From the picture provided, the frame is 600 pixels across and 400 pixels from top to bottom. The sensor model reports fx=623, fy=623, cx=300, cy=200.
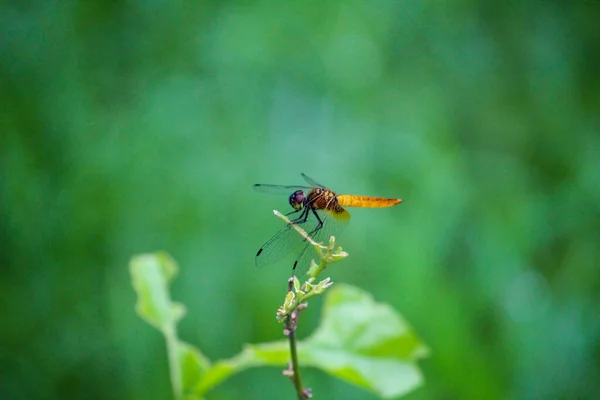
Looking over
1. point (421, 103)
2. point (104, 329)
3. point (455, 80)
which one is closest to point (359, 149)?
point (421, 103)

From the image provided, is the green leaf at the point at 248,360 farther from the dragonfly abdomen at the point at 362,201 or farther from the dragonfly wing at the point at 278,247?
the dragonfly abdomen at the point at 362,201

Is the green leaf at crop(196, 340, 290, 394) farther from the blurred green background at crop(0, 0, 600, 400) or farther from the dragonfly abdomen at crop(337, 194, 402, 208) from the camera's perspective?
the blurred green background at crop(0, 0, 600, 400)

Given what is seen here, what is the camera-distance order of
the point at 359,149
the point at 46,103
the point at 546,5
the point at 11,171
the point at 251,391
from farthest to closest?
the point at 546,5 < the point at 359,149 < the point at 46,103 < the point at 11,171 < the point at 251,391

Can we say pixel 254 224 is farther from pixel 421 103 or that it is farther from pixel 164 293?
pixel 164 293

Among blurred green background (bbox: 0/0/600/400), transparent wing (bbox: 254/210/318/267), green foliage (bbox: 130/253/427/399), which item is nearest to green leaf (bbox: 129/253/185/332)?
green foliage (bbox: 130/253/427/399)

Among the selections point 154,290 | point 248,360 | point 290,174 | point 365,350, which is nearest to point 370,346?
point 365,350

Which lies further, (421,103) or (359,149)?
(421,103)
